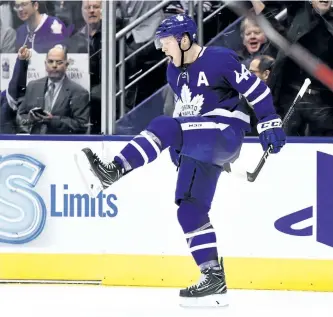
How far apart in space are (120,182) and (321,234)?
37.2 inches

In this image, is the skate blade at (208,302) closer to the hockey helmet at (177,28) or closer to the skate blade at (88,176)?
the skate blade at (88,176)

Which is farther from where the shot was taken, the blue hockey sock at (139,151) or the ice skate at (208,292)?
the ice skate at (208,292)

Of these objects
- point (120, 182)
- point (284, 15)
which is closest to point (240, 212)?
point (120, 182)

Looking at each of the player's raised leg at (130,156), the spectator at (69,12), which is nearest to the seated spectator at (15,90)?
the spectator at (69,12)

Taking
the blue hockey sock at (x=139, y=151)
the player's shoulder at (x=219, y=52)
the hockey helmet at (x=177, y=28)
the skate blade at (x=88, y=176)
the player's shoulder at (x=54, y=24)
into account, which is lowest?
the skate blade at (x=88, y=176)

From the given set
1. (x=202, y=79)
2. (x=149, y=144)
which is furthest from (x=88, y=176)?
(x=202, y=79)

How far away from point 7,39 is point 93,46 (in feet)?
1.35

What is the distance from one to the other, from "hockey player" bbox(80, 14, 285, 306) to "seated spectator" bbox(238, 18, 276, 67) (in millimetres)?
420

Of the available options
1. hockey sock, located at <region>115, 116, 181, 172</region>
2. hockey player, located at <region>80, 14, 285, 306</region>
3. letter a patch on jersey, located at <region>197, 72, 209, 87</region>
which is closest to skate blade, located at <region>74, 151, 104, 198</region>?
hockey sock, located at <region>115, 116, 181, 172</region>

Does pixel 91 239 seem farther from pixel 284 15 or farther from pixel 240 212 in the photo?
pixel 284 15

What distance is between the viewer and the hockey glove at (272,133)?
13.2 ft

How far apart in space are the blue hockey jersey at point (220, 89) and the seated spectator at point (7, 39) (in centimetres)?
95

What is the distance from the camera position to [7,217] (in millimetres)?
4734

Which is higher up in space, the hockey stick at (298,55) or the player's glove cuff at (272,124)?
the hockey stick at (298,55)
